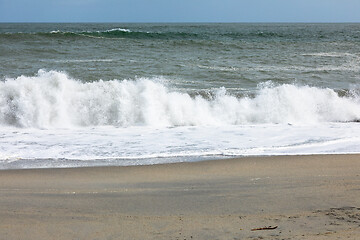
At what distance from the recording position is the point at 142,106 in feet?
29.5

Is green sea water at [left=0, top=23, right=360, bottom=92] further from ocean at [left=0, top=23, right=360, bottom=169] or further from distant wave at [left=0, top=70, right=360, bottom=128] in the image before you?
distant wave at [left=0, top=70, right=360, bottom=128]

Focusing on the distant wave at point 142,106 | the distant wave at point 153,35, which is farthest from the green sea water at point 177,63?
the distant wave at point 142,106

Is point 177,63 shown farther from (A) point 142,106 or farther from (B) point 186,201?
(B) point 186,201

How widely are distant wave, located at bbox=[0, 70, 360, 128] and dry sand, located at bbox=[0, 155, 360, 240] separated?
350 centimetres

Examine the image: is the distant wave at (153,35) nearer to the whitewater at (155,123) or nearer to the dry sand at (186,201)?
the whitewater at (155,123)

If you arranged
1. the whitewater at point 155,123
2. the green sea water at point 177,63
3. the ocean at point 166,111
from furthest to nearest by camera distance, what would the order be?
the green sea water at point 177,63
the ocean at point 166,111
the whitewater at point 155,123

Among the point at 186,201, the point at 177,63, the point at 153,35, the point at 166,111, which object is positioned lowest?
the point at 186,201

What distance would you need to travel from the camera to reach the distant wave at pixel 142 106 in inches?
337

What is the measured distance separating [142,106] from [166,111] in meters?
0.47

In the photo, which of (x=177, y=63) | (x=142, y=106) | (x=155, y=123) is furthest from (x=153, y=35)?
(x=155, y=123)

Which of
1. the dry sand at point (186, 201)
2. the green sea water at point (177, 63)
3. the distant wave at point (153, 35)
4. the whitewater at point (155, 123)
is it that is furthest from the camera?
the distant wave at point (153, 35)

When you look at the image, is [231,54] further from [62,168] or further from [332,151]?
[62,168]

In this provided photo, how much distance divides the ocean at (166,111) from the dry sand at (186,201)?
2.42ft

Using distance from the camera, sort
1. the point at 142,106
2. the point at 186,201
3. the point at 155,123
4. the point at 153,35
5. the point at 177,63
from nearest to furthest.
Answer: the point at 186,201 → the point at 155,123 → the point at 142,106 → the point at 177,63 → the point at 153,35
